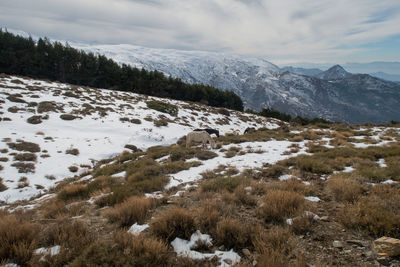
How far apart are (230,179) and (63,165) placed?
11360 mm

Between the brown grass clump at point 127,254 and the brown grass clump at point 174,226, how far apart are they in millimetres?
362

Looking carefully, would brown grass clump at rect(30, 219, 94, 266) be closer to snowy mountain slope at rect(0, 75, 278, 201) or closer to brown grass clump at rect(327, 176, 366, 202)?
brown grass clump at rect(327, 176, 366, 202)

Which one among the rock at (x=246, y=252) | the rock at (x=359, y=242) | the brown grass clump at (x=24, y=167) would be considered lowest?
the brown grass clump at (x=24, y=167)

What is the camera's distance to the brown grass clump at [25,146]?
1298 centimetres

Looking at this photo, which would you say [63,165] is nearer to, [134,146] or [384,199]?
[134,146]

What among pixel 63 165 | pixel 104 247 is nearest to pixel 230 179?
pixel 104 247

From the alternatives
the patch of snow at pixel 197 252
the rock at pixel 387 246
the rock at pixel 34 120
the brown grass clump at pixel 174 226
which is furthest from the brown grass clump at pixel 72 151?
the rock at pixel 387 246

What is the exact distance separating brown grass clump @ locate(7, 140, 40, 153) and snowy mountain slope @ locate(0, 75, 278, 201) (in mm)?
109

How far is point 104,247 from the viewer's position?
290 cm

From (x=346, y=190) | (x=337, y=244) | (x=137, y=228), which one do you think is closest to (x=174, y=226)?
(x=137, y=228)

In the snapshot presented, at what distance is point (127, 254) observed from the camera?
280cm

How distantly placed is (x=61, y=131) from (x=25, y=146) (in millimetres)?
4306

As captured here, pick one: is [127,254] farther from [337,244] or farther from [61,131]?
[61,131]

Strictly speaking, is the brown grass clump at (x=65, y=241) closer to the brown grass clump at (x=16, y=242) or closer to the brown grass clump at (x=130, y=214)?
the brown grass clump at (x=16, y=242)
